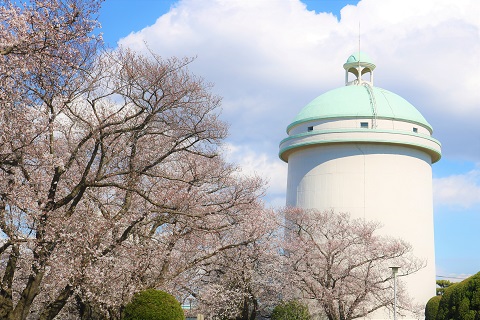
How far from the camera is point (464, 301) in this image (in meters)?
15.9

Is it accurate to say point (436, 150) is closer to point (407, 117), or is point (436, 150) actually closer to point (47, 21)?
point (407, 117)

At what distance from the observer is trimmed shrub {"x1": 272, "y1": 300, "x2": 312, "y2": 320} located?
3198 cm

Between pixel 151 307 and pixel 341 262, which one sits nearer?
pixel 151 307

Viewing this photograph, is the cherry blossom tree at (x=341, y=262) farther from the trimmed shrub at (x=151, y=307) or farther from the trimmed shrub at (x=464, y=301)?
the trimmed shrub at (x=464, y=301)

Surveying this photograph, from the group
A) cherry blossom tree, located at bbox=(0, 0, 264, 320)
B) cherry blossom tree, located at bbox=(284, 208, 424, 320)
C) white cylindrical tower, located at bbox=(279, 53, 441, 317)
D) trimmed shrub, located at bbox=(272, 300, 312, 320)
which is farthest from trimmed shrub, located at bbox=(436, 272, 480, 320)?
white cylindrical tower, located at bbox=(279, 53, 441, 317)

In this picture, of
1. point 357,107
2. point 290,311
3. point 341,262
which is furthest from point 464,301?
point 357,107

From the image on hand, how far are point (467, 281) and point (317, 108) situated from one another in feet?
77.9

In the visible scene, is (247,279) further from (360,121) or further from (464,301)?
(464,301)

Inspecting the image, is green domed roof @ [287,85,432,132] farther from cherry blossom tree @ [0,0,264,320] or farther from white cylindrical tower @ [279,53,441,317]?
cherry blossom tree @ [0,0,264,320]

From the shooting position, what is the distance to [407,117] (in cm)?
3812

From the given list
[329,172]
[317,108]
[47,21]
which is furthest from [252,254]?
[47,21]

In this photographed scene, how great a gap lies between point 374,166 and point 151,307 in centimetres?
1996

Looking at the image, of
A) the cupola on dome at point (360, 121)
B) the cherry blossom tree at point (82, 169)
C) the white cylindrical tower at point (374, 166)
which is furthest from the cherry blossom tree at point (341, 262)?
the cherry blossom tree at point (82, 169)

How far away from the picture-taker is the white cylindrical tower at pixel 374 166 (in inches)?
1451
